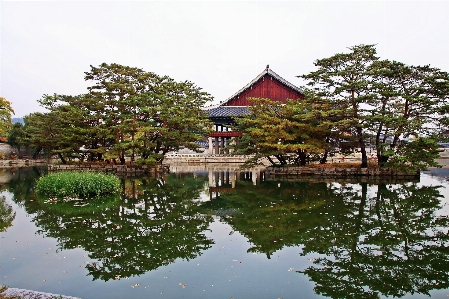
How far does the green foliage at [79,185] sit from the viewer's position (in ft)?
50.5

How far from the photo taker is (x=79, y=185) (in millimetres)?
15352

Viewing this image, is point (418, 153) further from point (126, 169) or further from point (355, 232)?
point (126, 169)

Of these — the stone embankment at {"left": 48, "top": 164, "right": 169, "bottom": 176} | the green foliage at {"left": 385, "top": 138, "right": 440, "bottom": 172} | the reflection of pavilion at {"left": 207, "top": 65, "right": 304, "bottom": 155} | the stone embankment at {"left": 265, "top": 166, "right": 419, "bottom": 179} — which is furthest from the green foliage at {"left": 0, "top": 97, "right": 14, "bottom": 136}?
the green foliage at {"left": 385, "top": 138, "right": 440, "bottom": 172}

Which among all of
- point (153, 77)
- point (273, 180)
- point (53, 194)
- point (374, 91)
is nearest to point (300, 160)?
point (273, 180)

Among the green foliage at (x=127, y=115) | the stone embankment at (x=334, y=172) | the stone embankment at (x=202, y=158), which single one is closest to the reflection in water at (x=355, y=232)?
the stone embankment at (x=334, y=172)

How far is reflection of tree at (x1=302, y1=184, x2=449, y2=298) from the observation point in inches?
250

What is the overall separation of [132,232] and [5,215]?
5389mm

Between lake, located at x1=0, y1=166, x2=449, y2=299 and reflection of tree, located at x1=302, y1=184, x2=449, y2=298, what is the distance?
2 centimetres

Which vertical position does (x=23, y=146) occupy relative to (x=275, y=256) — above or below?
above

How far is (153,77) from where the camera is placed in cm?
2811

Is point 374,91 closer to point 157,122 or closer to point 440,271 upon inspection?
point 157,122

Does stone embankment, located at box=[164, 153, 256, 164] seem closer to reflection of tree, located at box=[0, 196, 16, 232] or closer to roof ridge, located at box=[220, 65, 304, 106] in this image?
roof ridge, located at box=[220, 65, 304, 106]

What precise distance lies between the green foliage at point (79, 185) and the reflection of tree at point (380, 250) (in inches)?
376

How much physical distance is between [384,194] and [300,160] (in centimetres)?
956
